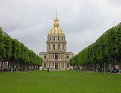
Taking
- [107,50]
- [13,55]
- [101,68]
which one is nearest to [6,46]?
[13,55]

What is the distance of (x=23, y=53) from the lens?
107688 mm

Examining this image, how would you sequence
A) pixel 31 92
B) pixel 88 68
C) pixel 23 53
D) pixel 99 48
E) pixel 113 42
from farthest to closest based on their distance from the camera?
pixel 88 68 < pixel 23 53 < pixel 99 48 < pixel 113 42 < pixel 31 92

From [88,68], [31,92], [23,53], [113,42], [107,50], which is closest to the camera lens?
[31,92]

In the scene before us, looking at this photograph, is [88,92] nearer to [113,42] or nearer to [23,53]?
[113,42]

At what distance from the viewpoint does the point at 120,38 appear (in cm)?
6681

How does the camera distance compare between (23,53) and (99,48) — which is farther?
(23,53)

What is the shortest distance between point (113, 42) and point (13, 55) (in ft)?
99.0

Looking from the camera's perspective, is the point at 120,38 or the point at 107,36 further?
the point at 107,36

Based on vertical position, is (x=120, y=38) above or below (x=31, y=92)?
above

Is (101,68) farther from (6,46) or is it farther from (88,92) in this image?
(88,92)

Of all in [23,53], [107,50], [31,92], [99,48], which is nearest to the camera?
[31,92]

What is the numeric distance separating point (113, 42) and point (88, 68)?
7197cm

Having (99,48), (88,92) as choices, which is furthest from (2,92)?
(99,48)

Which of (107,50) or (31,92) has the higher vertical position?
(107,50)
